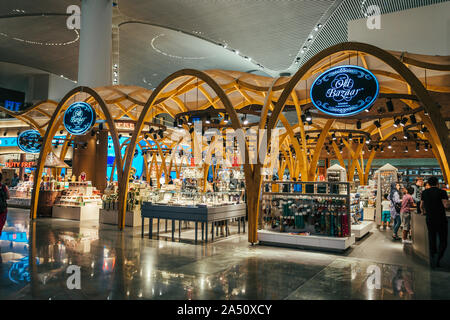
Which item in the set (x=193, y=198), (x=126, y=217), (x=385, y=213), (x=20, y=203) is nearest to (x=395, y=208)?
(x=385, y=213)

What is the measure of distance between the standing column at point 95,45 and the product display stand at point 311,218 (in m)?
10.8

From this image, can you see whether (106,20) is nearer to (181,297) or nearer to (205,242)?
(205,242)

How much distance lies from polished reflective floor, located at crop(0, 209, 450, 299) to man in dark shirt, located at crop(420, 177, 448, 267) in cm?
31

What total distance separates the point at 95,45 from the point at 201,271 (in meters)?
13.3

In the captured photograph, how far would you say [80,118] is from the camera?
9570 millimetres

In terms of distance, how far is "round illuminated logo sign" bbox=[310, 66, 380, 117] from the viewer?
5797 mm

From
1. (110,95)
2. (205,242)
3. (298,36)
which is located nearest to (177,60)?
(298,36)

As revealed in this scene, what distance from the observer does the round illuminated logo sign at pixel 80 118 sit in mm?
9359

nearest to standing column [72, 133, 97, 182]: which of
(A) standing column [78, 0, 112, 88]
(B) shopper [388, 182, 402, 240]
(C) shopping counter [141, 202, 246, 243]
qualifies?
(A) standing column [78, 0, 112, 88]

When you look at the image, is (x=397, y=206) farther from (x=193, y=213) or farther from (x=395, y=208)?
(x=193, y=213)

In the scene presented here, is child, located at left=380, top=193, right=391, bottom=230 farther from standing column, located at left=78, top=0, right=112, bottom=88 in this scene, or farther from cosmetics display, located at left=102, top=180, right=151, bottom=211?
standing column, located at left=78, top=0, right=112, bottom=88

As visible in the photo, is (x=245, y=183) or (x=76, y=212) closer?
(x=245, y=183)

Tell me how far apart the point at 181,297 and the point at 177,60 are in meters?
24.0
